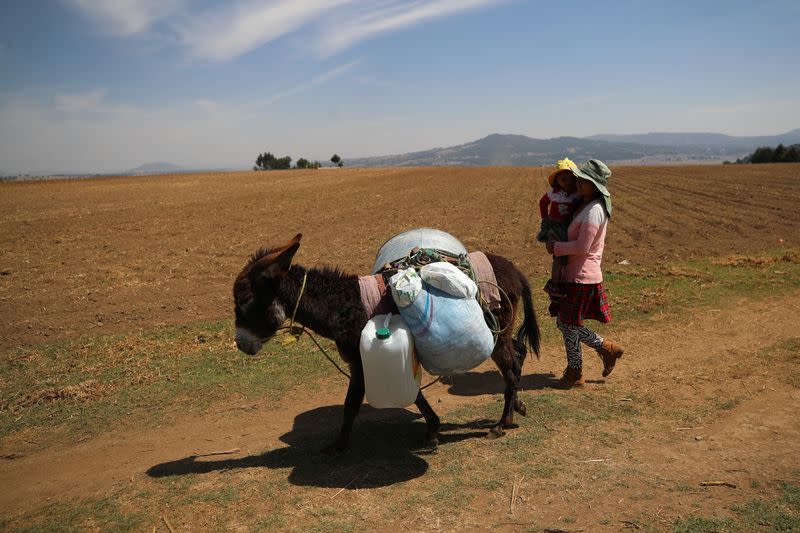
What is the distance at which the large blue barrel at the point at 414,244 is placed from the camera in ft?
16.6

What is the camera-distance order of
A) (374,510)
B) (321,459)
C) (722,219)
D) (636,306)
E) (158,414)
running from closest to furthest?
(374,510)
(321,459)
(158,414)
(636,306)
(722,219)

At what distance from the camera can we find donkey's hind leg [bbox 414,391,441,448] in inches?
191

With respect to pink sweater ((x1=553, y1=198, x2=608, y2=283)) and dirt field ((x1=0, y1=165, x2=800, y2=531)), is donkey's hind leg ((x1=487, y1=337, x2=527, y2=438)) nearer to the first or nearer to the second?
dirt field ((x1=0, y1=165, x2=800, y2=531))

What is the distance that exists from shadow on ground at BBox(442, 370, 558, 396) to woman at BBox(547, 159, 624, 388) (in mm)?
265

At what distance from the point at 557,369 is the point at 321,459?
3.43 metres

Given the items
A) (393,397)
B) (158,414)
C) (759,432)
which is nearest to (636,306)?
(759,432)

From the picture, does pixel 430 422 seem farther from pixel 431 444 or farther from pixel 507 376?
pixel 507 376

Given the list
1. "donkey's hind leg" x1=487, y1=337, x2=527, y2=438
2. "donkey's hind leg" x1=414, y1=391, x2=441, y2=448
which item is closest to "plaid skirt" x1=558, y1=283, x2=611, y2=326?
"donkey's hind leg" x1=487, y1=337, x2=527, y2=438

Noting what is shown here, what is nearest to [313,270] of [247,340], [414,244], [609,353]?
[247,340]

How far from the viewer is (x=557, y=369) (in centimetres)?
676

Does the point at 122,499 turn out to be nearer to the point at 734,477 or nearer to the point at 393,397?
the point at 393,397

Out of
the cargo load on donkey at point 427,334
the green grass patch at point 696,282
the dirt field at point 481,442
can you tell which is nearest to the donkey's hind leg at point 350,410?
the dirt field at point 481,442

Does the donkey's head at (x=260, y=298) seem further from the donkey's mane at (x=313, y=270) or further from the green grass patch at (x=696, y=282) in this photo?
the green grass patch at (x=696, y=282)

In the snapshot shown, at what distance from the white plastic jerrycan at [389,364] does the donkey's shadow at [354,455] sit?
2.31 feet
